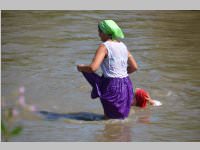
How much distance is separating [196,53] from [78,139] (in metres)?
4.08

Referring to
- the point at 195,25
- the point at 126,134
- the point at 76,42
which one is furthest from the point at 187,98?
the point at 195,25

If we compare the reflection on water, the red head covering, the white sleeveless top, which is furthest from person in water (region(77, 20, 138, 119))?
the red head covering

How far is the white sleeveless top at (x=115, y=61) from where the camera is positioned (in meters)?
7.23

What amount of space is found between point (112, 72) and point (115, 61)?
15 centimetres

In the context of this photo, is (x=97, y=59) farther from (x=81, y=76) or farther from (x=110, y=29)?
(x=81, y=76)

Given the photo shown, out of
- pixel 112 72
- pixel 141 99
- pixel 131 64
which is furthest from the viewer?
pixel 141 99

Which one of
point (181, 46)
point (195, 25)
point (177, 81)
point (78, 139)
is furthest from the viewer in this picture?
point (195, 25)

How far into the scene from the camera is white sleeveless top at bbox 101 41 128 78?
7233 millimetres

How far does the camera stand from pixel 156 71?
31.4 feet

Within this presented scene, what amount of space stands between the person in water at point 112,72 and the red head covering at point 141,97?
0.44 metres

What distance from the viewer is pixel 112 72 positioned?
24.1 ft

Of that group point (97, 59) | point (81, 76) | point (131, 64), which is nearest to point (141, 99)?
point (131, 64)

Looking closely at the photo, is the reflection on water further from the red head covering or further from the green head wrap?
the green head wrap

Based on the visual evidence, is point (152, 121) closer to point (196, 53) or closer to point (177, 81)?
point (177, 81)
